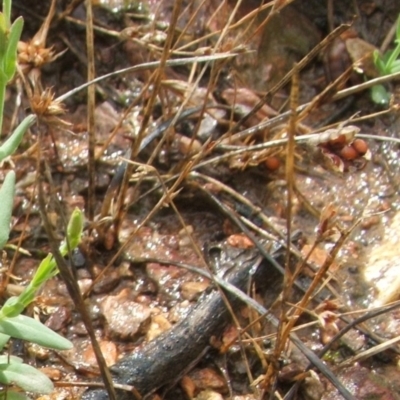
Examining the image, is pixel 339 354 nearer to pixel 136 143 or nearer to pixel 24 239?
pixel 136 143

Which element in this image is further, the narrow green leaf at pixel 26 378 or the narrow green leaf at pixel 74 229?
the narrow green leaf at pixel 26 378

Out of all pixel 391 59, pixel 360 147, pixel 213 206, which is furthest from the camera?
pixel 391 59

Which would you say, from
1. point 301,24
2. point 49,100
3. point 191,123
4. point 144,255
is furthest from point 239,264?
point 301,24

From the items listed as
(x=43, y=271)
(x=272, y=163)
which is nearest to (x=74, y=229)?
(x=43, y=271)

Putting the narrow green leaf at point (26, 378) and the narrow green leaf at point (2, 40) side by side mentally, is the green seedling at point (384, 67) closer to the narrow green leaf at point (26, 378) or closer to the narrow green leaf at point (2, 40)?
the narrow green leaf at point (2, 40)

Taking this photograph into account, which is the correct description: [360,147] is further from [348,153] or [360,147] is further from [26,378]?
[26,378]

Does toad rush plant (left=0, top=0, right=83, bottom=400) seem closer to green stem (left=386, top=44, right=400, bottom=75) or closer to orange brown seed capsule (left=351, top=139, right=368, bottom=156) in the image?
orange brown seed capsule (left=351, top=139, right=368, bottom=156)

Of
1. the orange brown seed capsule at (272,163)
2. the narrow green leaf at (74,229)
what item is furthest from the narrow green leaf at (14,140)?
the orange brown seed capsule at (272,163)

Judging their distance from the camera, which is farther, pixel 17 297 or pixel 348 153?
pixel 348 153
